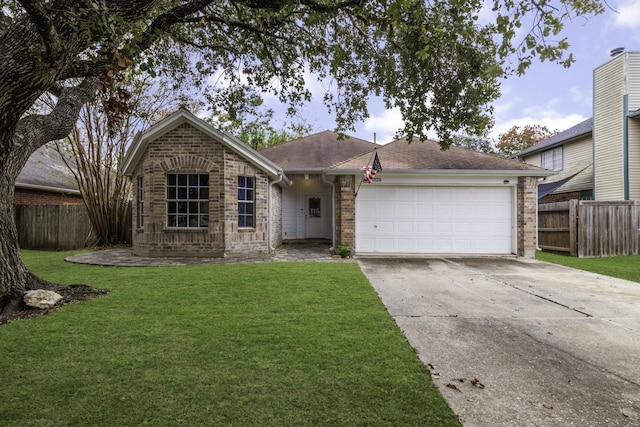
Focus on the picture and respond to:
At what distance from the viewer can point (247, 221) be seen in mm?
11422

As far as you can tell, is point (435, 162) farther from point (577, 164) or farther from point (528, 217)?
point (577, 164)

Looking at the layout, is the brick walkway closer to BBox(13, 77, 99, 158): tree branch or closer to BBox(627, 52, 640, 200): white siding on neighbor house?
BBox(13, 77, 99, 158): tree branch

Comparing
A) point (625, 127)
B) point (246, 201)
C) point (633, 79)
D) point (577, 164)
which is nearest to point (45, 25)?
point (246, 201)

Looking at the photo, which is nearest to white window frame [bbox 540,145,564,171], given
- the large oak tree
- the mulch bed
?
the large oak tree

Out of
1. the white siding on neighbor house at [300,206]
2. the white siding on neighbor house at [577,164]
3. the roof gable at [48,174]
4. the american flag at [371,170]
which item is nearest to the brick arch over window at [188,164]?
the american flag at [371,170]

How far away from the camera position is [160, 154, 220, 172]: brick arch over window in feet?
35.1

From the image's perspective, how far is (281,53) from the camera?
764cm

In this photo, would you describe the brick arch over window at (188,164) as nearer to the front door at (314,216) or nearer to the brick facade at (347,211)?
the brick facade at (347,211)

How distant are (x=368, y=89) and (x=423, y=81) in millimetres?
1534

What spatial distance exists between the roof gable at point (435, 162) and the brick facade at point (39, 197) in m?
15.2

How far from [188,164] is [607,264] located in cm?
1248

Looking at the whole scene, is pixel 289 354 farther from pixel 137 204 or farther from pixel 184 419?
pixel 137 204

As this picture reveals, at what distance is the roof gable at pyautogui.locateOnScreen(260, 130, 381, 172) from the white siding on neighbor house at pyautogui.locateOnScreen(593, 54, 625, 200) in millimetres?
10112

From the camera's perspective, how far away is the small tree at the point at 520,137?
31594mm
